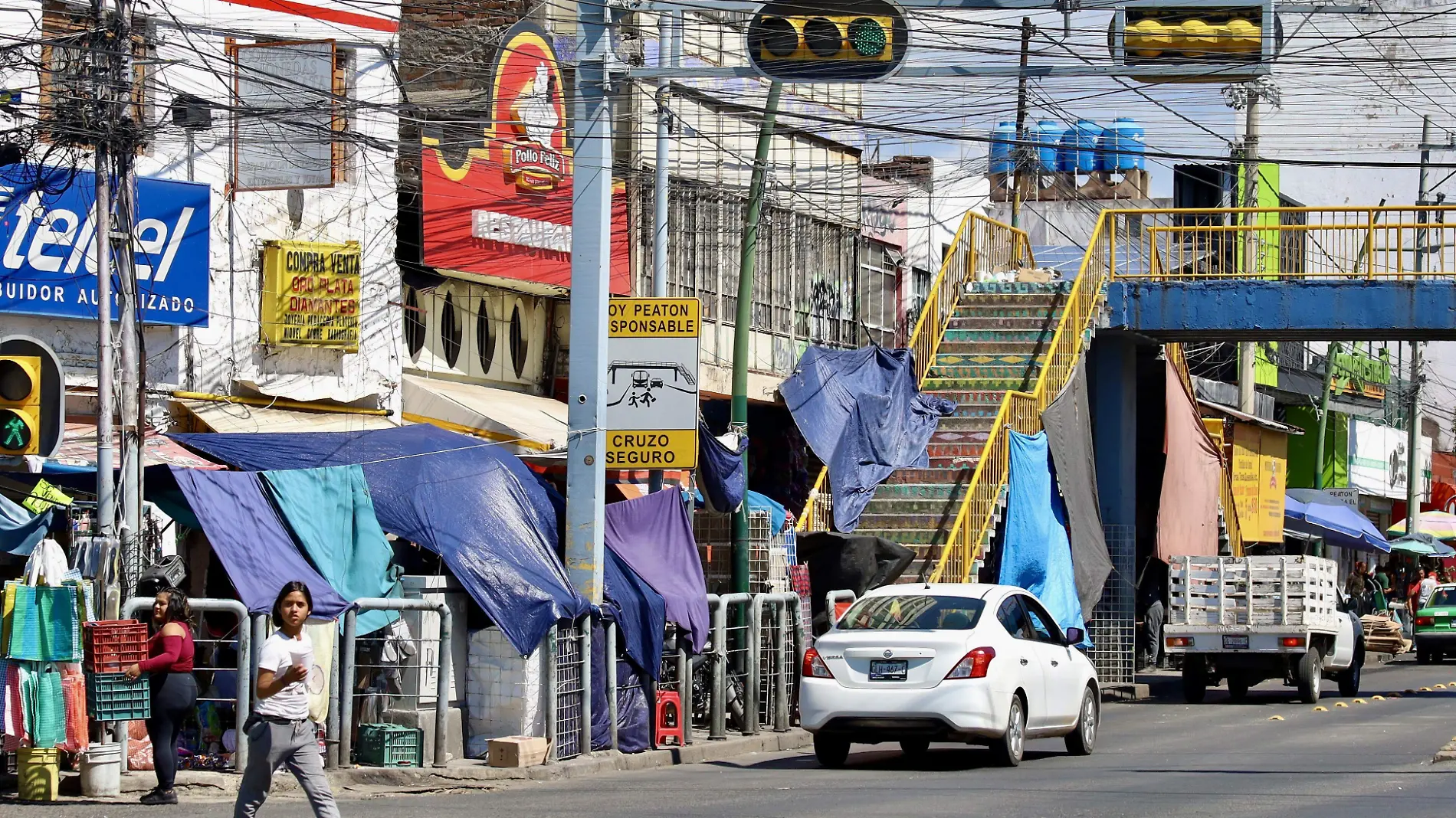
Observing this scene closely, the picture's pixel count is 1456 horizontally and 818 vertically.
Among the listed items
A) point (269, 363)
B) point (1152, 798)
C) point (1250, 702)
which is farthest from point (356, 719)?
point (1250, 702)

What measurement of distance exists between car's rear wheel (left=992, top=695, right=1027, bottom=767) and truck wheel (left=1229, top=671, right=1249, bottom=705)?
11781 mm

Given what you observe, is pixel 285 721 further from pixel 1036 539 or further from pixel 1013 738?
pixel 1036 539

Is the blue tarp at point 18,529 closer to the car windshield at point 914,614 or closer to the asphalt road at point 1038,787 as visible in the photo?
the asphalt road at point 1038,787

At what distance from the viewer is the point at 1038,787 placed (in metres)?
14.6

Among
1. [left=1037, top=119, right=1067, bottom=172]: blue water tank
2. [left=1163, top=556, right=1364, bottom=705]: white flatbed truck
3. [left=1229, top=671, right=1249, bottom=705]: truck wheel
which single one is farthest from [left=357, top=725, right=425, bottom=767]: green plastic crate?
[left=1037, top=119, right=1067, bottom=172]: blue water tank

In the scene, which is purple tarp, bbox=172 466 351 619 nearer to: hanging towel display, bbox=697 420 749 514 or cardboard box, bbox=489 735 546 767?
cardboard box, bbox=489 735 546 767

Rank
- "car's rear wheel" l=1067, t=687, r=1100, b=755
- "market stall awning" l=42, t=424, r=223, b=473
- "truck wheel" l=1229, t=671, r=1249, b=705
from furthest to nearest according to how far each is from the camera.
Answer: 1. "truck wheel" l=1229, t=671, r=1249, b=705
2. "market stall awning" l=42, t=424, r=223, b=473
3. "car's rear wheel" l=1067, t=687, r=1100, b=755

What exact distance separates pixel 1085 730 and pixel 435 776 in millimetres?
6274

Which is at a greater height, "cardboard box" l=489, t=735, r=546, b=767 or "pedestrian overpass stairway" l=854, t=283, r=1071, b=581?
"pedestrian overpass stairway" l=854, t=283, r=1071, b=581

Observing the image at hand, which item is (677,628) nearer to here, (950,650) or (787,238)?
(950,650)

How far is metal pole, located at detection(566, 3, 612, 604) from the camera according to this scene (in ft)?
58.1

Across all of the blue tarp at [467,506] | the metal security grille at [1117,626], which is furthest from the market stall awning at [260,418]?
the metal security grille at [1117,626]

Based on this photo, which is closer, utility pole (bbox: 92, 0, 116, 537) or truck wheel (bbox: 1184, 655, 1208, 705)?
utility pole (bbox: 92, 0, 116, 537)

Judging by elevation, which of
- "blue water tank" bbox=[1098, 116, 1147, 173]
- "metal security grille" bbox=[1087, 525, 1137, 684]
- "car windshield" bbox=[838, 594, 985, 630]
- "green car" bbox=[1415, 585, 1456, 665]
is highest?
"blue water tank" bbox=[1098, 116, 1147, 173]
